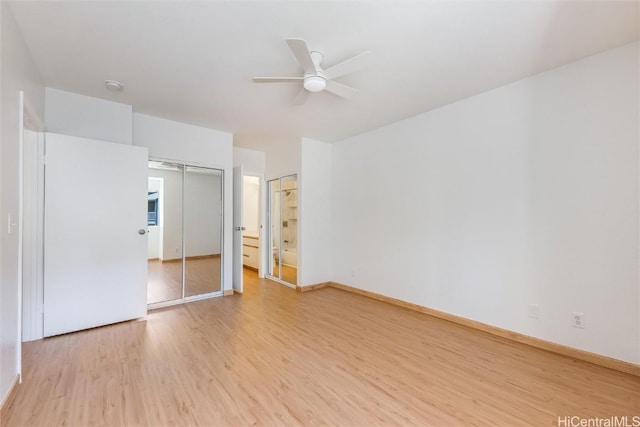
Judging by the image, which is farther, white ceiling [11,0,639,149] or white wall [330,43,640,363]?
white wall [330,43,640,363]

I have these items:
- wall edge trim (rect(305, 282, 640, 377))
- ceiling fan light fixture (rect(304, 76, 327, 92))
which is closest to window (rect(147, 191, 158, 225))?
ceiling fan light fixture (rect(304, 76, 327, 92))

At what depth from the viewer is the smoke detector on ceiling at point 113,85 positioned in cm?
274

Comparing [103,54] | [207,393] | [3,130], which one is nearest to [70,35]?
[103,54]

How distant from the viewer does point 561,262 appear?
98.4 inches

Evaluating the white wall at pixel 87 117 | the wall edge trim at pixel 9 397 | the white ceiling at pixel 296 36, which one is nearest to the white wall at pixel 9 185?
the wall edge trim at pixel 9 397

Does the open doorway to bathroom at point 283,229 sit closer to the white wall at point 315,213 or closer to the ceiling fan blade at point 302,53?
the white wall at point 315,213

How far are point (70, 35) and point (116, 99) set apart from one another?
3.79 ft

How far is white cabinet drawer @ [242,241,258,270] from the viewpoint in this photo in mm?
5934

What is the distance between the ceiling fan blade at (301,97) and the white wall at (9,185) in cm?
212

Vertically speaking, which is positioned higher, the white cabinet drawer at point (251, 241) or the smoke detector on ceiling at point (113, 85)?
the smoke detector on ceiling at point (113, 85)

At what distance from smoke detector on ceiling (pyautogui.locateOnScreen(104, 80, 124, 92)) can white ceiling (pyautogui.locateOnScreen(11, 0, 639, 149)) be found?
0.09 metres

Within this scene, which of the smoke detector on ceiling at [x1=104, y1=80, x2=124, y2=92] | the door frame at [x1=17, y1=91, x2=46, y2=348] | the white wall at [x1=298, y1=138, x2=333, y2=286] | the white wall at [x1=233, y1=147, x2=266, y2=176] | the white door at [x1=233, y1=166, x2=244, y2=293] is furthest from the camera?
the white wall at [x1=233, y1=147, x2=266, y2=176]

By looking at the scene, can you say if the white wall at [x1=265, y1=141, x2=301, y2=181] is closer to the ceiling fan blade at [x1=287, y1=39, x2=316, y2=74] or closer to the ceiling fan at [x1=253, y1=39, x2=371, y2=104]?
the ceiling fan at [x1=253, y1=39, x2=371, y2=104]

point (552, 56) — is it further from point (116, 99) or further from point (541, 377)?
point (116, 99)
